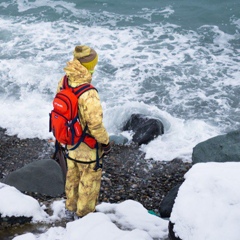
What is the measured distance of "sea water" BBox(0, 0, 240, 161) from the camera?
39.2ft

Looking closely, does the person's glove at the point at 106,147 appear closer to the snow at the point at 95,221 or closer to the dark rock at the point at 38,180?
the snow at the point at 95,221

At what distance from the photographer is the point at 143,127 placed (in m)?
10.9

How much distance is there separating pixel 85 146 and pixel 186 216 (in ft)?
5.23

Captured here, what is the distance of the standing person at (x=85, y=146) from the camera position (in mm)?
4613

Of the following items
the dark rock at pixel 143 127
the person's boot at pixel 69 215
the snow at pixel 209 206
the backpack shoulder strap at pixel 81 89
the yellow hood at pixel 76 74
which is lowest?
the dark rock at pixel 143 127

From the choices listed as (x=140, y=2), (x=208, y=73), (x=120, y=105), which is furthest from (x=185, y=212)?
(x=140, y=2)

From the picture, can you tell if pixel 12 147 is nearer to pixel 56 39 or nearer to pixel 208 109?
pixel 208 109

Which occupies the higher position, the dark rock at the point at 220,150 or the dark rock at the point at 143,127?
the dark rock at the point at 220,150

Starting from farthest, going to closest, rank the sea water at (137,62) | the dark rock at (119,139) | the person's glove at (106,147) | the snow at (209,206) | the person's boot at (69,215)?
the sea water at (137,62), the dark rock at (119,139), the person's boot at (69,215), the person's glove at (106,147), the snow at (209,206)

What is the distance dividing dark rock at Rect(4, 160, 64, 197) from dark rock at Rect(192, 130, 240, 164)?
10.3ft

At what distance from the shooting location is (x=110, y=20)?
19.9 meters

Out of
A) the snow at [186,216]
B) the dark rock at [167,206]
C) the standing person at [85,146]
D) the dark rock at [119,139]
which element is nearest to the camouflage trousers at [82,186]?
the standing person at [85,146]

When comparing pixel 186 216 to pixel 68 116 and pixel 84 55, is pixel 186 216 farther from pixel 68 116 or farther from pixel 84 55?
pixel 84 55

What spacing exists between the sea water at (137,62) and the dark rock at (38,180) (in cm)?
309
